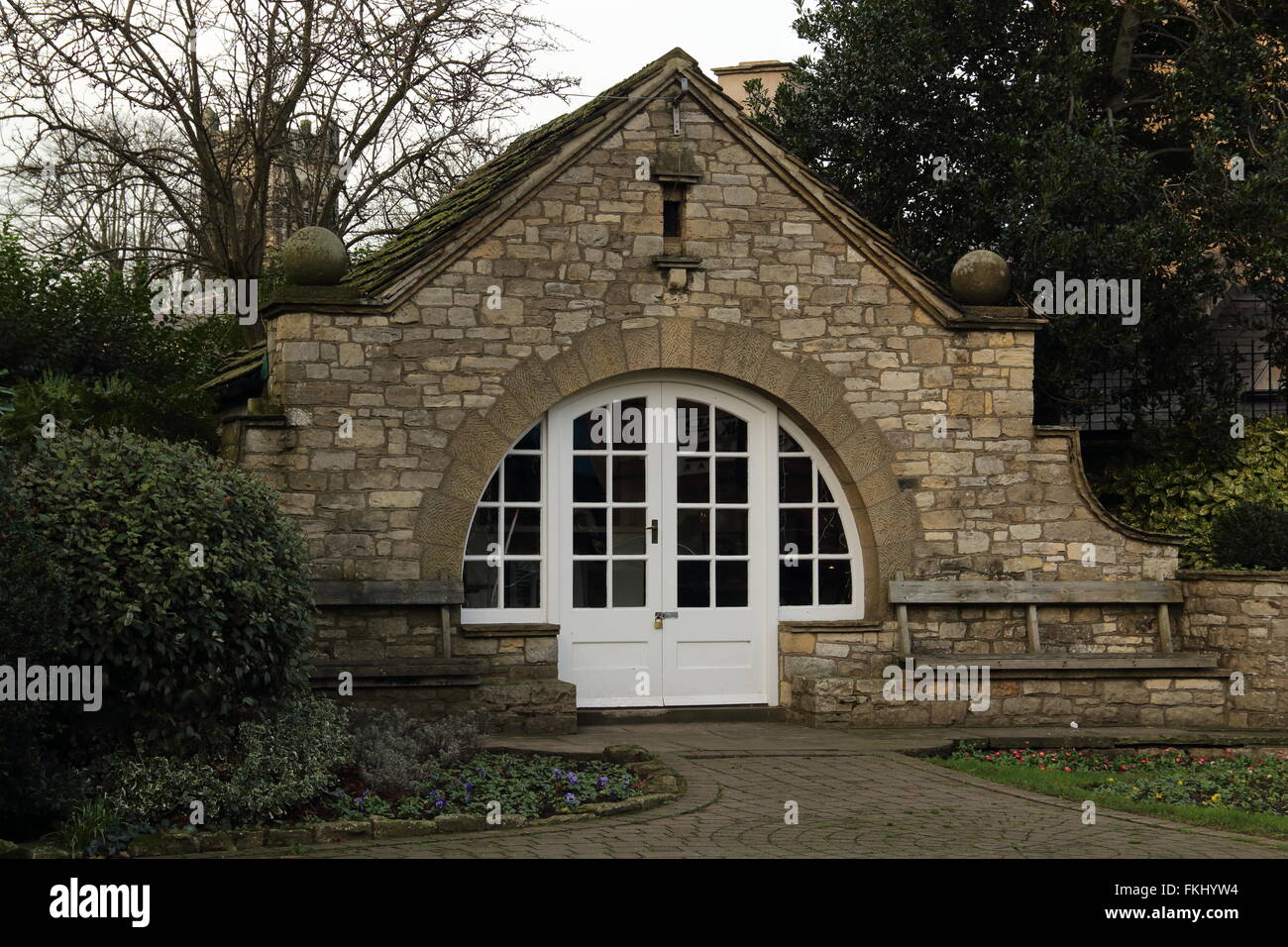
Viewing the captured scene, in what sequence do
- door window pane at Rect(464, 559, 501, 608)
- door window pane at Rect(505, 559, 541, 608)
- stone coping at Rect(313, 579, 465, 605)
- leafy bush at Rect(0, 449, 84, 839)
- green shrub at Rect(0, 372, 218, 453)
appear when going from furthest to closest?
door window pane at Rect(505, 559, 541, 608) → door window pane at Rect(464, 559, 501, 608) → stone coping at Rect(313, 579, 465, 605) → green shrub at Rect(0, 372, 218, 453) → leafy bush at Rect(0, 449, 84, 839)

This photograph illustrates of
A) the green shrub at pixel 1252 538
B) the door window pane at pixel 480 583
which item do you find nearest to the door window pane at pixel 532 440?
the door window pane at pixel 480 583

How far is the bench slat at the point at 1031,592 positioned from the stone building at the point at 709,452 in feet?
0.33

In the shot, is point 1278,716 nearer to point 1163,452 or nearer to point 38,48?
point 1163,452

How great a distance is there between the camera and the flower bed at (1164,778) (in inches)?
344

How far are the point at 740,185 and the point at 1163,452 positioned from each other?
5538 mm

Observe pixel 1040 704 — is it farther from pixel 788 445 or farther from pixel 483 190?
pixel 483 190

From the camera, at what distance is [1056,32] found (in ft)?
50.9

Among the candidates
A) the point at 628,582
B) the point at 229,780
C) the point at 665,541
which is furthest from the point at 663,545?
the point at 229,780

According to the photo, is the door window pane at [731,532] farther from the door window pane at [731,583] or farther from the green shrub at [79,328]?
the green shrub at [79,328]

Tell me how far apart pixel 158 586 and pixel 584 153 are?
225 inches

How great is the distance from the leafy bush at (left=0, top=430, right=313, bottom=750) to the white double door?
4156mm

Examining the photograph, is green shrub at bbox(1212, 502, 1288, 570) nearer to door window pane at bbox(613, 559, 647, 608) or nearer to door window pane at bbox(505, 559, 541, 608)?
door window pane at bbox(613, 559, 647, 608)

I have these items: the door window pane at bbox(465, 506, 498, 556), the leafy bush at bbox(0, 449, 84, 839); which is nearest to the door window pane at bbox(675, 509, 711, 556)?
the door window pane at bbox(465, 506, 498, 556)

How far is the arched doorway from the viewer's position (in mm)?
12141
